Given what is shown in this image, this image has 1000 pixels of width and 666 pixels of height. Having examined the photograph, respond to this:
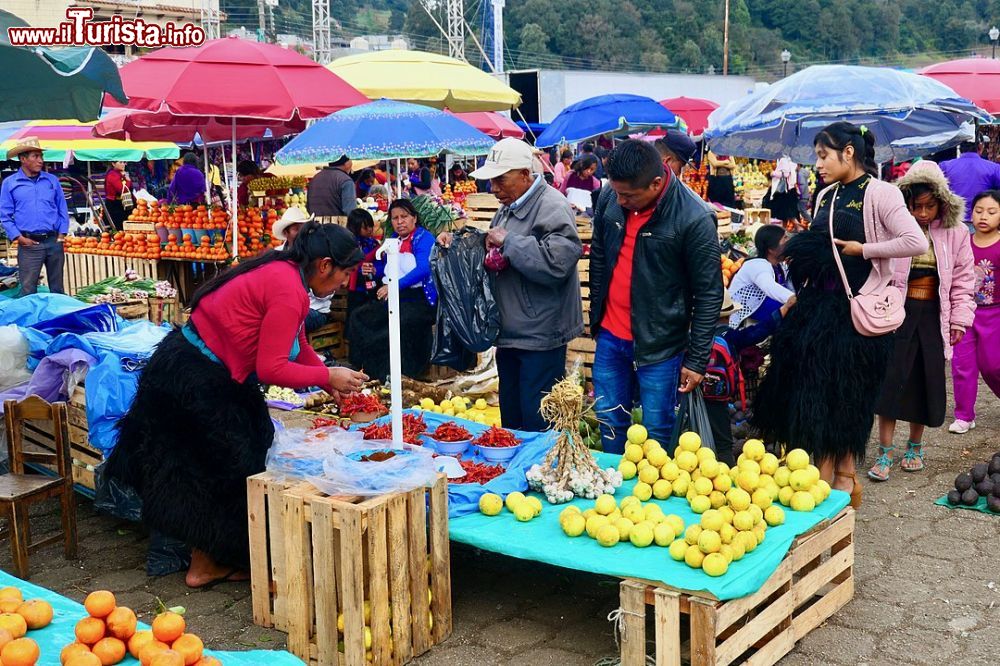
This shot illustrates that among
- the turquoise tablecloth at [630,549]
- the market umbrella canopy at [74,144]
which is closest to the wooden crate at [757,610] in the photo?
the turquoise tablecloth at [630,549]

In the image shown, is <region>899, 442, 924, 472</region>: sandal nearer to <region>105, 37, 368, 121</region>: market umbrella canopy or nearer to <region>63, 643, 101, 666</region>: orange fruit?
<region>63, 643, 101, 666</region>: orange fruit

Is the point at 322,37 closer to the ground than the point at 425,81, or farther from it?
farther from it

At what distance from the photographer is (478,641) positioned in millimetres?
3787

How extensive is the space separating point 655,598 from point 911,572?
5.57 feet

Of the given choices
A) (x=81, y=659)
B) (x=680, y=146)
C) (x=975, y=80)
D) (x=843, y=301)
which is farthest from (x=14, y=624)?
(x=975, y=80)

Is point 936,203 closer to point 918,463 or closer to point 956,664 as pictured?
point 918,463

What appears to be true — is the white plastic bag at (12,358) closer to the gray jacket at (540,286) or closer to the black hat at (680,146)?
the gray jacket at (540,286)

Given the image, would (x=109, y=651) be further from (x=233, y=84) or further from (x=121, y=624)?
(x=233, y=84)

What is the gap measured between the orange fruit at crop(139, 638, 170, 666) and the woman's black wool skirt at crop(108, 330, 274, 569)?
4.72ft

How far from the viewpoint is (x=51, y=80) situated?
165 inches

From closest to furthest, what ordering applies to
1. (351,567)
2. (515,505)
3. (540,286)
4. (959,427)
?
(351,567) → (515,505) → (540,286) → (959,427)

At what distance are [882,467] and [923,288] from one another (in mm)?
1010

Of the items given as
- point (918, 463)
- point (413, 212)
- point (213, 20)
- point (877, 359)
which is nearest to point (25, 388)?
point (413, 212)

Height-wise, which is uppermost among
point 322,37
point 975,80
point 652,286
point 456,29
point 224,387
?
point 456,29
